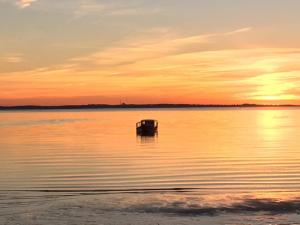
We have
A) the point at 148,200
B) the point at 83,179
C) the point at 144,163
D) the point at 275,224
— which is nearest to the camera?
the point at 275,224

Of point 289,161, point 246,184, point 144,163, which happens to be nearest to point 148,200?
point 246,184

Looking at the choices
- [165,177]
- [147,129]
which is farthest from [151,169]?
[147,129]

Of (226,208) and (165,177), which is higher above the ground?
(226,208)

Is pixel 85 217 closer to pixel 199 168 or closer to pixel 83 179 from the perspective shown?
pixel 83 179

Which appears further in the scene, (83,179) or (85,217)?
(83,179)

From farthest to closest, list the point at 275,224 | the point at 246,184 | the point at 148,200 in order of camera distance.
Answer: the point at 246,184 < the point at 148,200 < the point at 275,224

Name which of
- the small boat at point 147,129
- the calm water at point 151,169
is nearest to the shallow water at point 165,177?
the calm water at point 151,169

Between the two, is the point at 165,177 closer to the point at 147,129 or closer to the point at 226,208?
the point at 226,208

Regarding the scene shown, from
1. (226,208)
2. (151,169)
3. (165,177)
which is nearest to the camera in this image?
(226,208)

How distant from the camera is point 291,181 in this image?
28.8 metres

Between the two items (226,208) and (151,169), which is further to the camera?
(151,169)

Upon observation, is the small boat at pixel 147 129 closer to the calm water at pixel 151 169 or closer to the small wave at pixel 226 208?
the calm water at pixel 151 169

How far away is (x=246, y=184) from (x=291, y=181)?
2770 millimetres

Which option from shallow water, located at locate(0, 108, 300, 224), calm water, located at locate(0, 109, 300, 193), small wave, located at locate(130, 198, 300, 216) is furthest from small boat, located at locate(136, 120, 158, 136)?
small wave, located at locate(130, 198, 300, 216)
